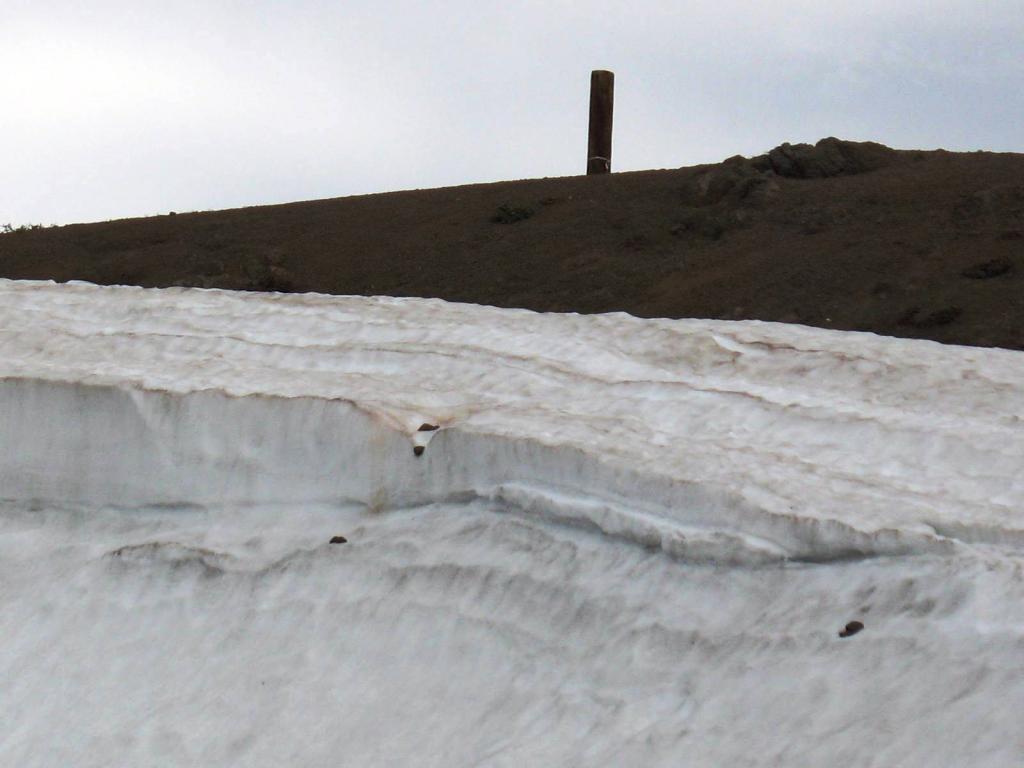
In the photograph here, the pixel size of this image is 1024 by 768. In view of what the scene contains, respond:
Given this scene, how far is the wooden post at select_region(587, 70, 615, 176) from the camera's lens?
17.8 metres

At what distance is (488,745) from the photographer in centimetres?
400

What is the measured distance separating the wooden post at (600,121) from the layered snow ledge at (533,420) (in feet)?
37.0

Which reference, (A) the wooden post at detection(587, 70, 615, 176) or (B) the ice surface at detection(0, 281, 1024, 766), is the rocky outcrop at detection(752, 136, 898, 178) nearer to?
(A) the wooden post at detection(587, 70, 615, 176)

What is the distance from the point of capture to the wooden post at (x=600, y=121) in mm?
17797

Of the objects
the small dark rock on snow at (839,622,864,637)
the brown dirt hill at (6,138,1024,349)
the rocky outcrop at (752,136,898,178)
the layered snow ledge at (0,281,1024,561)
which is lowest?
the small dark rock on snow at (839,622,864,637)

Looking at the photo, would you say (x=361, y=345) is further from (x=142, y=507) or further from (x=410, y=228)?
(x=410, y=228)

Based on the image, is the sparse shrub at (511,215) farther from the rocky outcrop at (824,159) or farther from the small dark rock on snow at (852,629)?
the small dark rock on snow at (852,629)

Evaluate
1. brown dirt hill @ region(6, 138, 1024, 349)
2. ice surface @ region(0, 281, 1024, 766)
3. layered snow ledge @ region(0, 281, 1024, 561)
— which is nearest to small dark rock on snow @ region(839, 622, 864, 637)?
ice surface @ region(0, 281, 1024, 766)

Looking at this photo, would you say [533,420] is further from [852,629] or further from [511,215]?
[511,215]

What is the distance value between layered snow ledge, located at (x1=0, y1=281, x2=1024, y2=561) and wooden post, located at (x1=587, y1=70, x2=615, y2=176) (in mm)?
11292

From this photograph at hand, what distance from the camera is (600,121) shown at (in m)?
18.2

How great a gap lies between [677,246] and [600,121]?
13.2ft

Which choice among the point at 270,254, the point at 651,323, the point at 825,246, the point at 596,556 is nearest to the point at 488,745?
the point at 596,556

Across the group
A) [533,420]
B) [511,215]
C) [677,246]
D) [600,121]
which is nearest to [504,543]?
[533,420]
